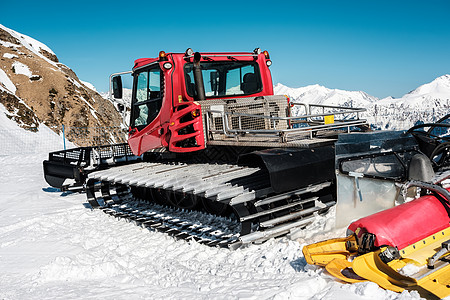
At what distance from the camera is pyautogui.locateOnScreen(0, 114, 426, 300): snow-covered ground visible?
11.5ft

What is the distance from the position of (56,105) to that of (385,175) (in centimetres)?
3519

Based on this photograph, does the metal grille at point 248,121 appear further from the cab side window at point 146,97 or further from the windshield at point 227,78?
the cab side window at point 146,97

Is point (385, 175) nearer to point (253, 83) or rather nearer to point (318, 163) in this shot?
point (318, 163)

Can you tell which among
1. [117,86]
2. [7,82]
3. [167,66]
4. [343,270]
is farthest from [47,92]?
[343,270]

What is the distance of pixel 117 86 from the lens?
23.8ft

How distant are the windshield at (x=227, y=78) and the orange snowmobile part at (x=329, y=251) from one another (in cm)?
368

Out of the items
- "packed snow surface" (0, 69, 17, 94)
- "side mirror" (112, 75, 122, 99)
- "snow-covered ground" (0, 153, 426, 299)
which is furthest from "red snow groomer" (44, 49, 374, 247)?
"packed snow surface" (0, 69, 17, 94)

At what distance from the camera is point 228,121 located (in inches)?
247

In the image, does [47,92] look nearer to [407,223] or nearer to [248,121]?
[248,121]

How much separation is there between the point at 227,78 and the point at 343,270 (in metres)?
4.52

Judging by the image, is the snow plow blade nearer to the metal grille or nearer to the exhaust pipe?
the exhaust pipe

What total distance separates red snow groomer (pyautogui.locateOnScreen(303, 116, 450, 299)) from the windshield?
151 inches

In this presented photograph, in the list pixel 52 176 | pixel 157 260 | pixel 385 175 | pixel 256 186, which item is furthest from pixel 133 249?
pixel 52 176

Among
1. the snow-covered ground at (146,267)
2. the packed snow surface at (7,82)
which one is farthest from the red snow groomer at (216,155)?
the packed snow surface at (7,82)
